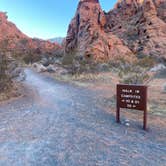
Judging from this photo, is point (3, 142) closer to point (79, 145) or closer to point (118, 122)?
point (79, 145)

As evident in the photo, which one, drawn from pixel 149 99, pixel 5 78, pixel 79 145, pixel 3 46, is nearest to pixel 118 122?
pixel 79 145

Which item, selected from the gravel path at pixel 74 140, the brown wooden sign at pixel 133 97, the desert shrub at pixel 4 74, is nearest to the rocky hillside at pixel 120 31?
the desert shrub at pixel 4 74

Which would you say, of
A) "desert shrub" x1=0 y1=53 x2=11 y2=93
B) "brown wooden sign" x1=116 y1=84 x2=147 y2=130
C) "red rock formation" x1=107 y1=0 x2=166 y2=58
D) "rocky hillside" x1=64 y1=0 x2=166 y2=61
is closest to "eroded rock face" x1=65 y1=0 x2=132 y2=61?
"rocky hillside" x1=64 y1=0 x2=166 y2=61

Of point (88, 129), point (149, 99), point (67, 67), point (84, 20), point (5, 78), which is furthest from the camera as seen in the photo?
point (84, 20)

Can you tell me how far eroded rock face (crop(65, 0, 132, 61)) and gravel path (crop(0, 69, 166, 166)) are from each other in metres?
19.8

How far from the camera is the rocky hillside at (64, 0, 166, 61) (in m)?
28.8

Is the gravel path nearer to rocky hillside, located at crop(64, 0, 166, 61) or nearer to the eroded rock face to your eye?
rocky hillside, located at crop(64, 0, 166, 61)

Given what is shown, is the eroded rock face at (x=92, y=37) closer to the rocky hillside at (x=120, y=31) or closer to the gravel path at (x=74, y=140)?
the rocky hillside at (x=120, y=31)

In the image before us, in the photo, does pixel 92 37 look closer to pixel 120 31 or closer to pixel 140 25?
pixel 120 31

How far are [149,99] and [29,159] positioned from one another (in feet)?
20.3

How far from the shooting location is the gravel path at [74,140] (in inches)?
128

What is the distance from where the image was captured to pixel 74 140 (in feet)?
13.3

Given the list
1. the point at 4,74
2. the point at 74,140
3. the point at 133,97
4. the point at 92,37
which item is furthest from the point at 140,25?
the point at 74,140

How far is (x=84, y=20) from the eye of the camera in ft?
124
